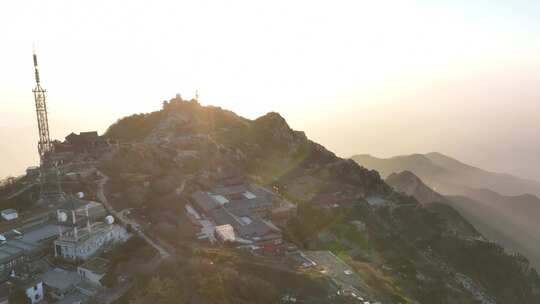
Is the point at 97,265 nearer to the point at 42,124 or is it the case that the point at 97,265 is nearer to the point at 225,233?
the point at 225,233

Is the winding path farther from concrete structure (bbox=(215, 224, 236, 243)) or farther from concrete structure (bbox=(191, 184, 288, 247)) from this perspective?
concrete structure (bbox=(191, 184, 288, 247))

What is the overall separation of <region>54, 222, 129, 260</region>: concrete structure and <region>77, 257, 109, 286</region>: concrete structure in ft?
6.97

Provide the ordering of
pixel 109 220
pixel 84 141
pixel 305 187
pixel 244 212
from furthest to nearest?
pixel 305 187, pixel 84 141, pixel 244 212, pixel 109 220

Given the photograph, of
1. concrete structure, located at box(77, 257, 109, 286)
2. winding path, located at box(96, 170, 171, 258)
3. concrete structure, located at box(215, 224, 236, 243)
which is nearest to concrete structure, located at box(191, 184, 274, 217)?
concrete structure, located at box(215, 224, 236, 243)

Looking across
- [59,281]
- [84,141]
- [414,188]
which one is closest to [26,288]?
[59,281]

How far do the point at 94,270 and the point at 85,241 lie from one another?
4641 millimetres

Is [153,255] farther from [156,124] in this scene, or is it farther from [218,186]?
[156,124]

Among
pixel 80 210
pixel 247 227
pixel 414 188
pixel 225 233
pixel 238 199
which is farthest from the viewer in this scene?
pixel 414 188

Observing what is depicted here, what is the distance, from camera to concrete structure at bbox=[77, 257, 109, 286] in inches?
1469

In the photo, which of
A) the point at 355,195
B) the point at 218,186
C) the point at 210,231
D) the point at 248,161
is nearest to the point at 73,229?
the point at 210,231

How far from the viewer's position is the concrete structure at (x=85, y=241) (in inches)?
1608

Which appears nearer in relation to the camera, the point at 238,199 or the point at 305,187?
the point at 238,199

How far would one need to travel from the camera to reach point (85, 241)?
41188 millimetres

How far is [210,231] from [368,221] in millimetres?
30635
